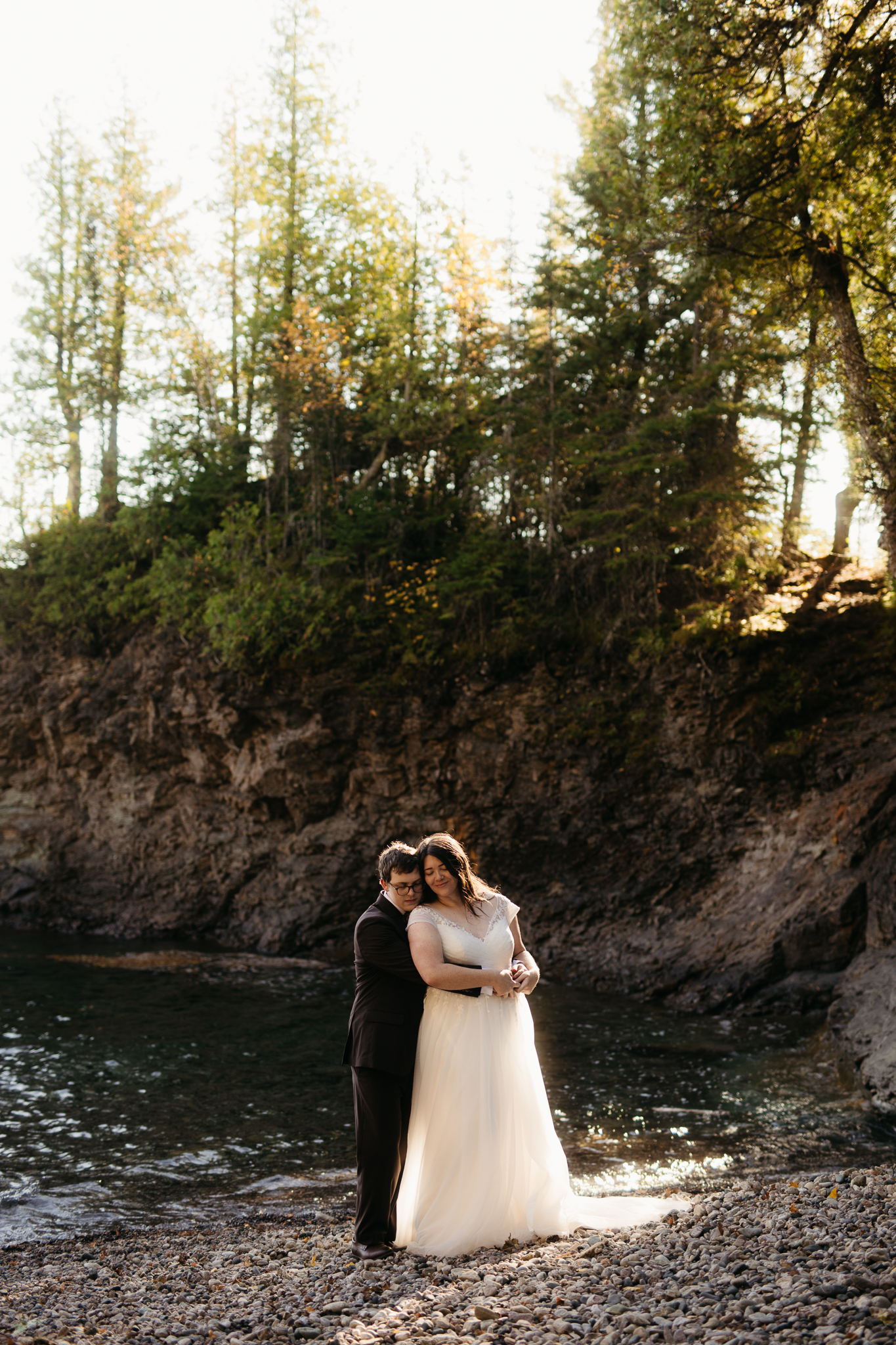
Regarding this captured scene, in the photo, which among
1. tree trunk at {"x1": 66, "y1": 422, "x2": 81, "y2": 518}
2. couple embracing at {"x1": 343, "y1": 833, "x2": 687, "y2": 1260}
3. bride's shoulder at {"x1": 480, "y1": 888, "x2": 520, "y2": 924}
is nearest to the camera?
couple embracing at {"x1": 343, "y1": 833, "x2": 687, "y2": 1260}

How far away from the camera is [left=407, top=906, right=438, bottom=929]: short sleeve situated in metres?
5.54

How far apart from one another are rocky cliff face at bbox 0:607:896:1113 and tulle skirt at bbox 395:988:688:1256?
7.81m

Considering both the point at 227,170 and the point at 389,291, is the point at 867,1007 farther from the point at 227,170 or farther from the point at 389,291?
the point at 227,170

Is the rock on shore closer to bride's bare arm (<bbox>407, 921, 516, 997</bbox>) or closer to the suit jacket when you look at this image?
bride's bare arm (<bbox>407, 921, 516, 997</bbox>)

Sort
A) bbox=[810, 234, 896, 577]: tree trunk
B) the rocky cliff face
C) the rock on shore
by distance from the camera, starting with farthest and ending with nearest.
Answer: the rocky cliff face
bbox=[810, 234, 896, 577]: tree trunk
the rock on shore

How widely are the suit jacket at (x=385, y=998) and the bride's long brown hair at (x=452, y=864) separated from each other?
336 mm

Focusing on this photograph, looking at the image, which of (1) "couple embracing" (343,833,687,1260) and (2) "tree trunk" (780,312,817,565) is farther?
(2) "tree trunk" (780,312,817,565)

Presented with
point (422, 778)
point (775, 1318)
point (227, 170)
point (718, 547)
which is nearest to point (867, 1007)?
point (775, 1318)

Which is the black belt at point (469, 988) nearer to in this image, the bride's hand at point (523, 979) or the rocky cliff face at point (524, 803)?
the bride's hand at point (523, 979)

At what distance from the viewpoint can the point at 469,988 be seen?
5512 millimetres

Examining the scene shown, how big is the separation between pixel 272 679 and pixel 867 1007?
43.6 feet

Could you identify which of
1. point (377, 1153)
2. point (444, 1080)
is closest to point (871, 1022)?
point (444, 1080)

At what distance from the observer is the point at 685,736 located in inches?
631

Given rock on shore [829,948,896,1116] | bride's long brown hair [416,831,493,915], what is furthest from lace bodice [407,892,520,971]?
rock on shore [829,948,896,1116]
